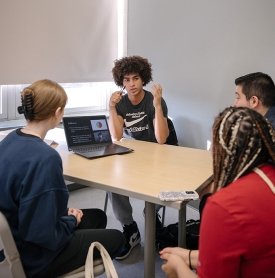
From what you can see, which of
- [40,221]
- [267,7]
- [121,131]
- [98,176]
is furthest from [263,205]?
[267,7]

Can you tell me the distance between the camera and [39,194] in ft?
3.51

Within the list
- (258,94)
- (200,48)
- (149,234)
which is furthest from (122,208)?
(200,48)

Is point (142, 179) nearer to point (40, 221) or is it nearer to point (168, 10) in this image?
point (40, 221)

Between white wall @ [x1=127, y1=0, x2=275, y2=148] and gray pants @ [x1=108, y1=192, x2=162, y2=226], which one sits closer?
gray pants @ [x1=108, y1=192, x2=162, y2=226]

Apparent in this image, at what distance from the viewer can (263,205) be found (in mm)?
758

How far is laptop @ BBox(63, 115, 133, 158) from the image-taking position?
5.98ft

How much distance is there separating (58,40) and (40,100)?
5.46ft

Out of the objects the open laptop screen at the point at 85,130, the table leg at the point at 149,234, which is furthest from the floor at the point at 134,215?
the open laptop screen at the point at 85,130

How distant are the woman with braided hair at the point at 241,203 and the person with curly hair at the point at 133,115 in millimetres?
1293

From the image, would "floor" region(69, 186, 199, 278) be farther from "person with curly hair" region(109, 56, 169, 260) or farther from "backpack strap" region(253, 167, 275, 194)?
"backpack strap" region(253, 167, 275, 194)

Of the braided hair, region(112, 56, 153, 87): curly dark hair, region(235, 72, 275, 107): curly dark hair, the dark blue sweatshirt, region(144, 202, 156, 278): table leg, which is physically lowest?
region(144, 202, 156, 278): table leg

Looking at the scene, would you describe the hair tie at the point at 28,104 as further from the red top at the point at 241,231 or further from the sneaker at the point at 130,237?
the sneaker at the point at 130,237

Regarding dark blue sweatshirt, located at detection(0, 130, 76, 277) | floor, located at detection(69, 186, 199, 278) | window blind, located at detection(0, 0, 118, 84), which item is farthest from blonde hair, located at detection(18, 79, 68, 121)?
window blind, located at detection(0, 0, 118, 84)

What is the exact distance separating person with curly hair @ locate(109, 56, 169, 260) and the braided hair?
1.28m
